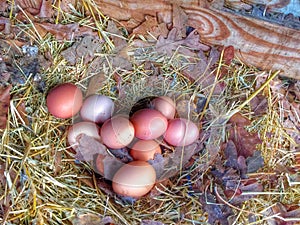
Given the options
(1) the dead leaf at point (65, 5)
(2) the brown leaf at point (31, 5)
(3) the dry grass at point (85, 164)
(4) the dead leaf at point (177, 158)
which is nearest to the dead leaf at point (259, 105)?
(3) the dry grass at point (85, 164)

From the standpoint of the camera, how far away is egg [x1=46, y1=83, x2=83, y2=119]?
1759mm

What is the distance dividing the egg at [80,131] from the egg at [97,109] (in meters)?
0.04

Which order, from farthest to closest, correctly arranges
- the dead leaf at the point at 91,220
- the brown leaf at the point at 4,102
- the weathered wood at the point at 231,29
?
the weathered wood at the point at 231,29
the brown leaf at the point at 4,102
the dead leaf at the point at 91,220

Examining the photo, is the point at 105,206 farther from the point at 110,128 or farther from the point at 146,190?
the point at 110,128

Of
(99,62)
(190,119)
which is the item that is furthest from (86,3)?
(190,119)

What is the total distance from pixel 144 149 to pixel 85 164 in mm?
246

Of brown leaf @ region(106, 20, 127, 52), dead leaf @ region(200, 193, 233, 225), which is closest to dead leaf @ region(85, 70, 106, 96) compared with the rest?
brown leaf @ region(106, 20, 127, 52)

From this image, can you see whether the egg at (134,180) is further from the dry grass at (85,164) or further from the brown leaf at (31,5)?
the brown leaf at (31,5)

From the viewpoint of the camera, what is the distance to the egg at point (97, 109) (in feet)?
5.96

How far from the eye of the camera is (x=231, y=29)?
1993 millimetres

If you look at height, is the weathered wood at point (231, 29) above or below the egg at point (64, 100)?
above

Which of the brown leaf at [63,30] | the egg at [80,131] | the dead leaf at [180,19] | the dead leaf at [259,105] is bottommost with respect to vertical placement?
the egg at [80,131]

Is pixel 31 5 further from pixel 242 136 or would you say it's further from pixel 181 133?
pixel 242 136

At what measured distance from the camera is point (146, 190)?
1.70m
